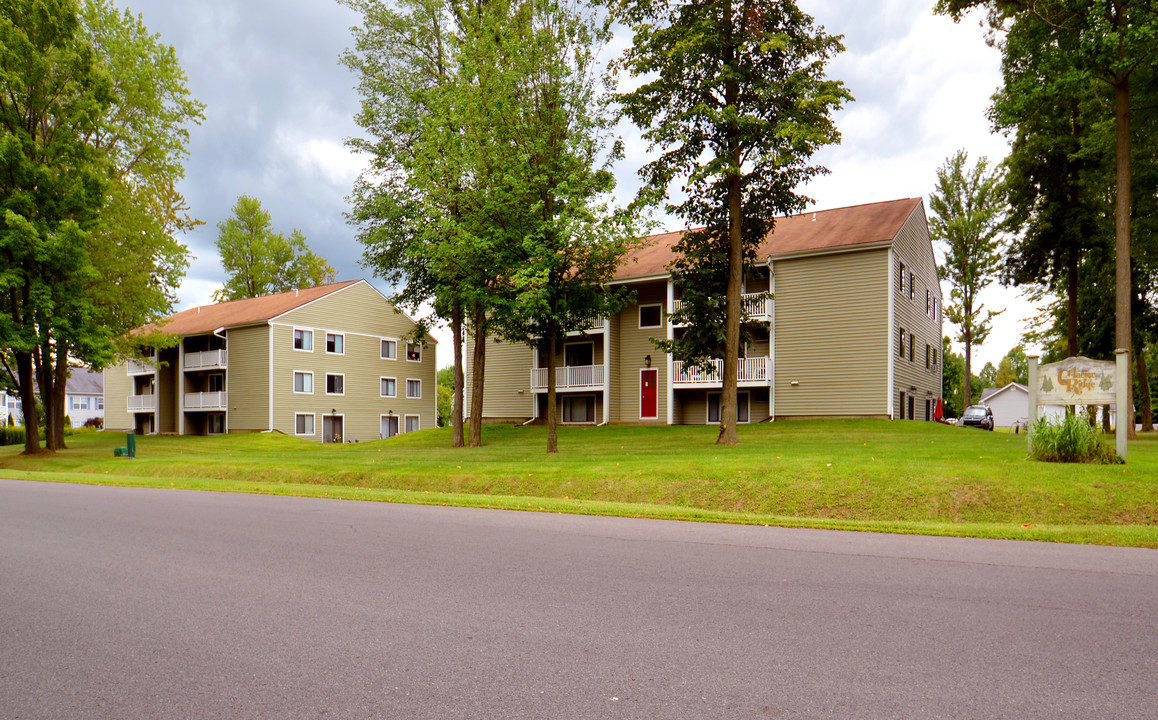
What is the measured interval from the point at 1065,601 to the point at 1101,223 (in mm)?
30230

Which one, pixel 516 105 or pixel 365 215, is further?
pixel 365 215

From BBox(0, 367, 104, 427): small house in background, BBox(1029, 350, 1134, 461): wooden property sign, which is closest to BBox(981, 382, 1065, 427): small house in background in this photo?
BBox(1029, 350, 1134, 461): wooden property sign

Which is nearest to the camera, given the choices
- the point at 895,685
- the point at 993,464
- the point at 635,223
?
the point at 895,685

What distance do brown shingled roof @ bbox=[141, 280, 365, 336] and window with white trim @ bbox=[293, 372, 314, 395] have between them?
3903 millimetres

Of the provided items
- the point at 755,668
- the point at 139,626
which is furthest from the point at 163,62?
the point at 755,668

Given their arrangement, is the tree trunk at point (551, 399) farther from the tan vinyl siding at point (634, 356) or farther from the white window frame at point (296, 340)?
the white window frame at point (296, 340)

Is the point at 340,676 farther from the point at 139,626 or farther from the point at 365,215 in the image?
the point at 365,215

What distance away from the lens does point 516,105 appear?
22312mm

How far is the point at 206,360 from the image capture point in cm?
4738

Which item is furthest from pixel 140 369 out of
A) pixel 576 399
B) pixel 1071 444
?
pixel 1071 444

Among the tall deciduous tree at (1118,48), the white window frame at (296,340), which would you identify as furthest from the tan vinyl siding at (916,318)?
the white window frame at (296,340)

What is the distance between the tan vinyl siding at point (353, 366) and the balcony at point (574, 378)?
8574mm

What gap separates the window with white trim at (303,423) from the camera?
4515 centimetres

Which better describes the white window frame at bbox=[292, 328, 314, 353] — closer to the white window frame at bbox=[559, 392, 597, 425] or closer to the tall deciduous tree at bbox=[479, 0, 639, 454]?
the white window frame at bbox=[559, 392, 597, 425]
